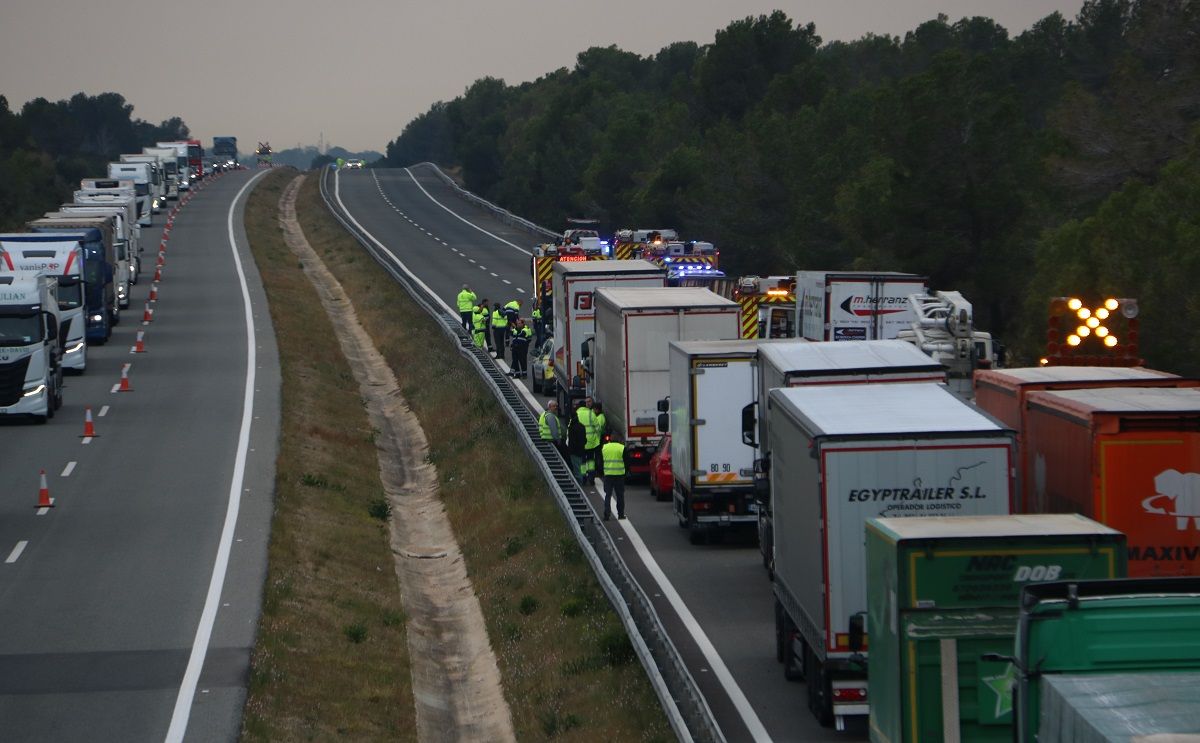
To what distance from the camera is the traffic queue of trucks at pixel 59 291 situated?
123 ft

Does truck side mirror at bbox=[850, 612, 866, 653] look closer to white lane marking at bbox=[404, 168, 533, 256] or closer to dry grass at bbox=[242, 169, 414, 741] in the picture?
dry grass at bbox=[242, 169, 414, 741]

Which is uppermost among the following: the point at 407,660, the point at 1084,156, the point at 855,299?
the point at 1084,156

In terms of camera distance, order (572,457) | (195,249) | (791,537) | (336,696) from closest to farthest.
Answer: (791,537), (336,696), (572,457), (195,249)

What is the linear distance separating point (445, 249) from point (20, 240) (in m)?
39.8

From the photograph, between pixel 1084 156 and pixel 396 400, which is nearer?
pixel 1084 156

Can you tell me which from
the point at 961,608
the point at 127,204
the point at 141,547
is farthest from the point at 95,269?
the point at 961,608

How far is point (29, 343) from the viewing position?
1479 inches

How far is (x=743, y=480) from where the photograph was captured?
24.6m

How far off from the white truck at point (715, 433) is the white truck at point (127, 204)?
45.1 m

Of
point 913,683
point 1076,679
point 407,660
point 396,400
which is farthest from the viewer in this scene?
point 396,400

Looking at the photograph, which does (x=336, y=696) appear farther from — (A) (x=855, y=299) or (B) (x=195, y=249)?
(B) (x=195, y=249)

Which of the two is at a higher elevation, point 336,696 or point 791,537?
point 791,537

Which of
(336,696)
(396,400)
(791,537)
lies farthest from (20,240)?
(791,537)

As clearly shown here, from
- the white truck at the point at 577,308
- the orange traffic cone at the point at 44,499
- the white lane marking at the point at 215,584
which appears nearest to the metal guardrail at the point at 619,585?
the white truck at the point at 577,308
